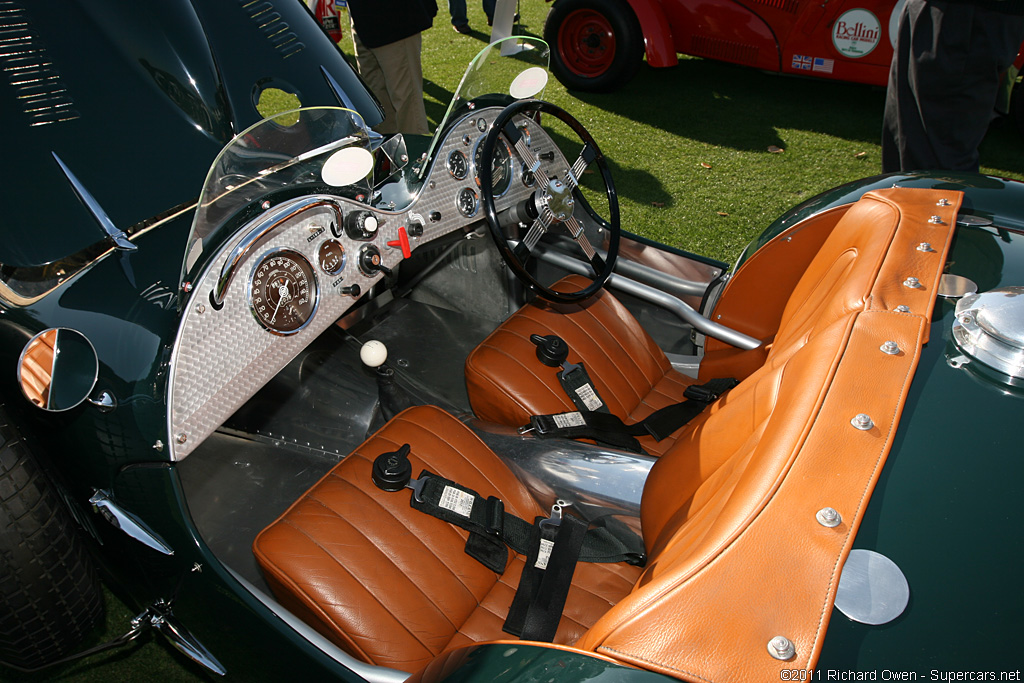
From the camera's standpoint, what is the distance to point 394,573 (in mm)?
1486

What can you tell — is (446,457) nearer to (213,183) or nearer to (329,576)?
(329,576)

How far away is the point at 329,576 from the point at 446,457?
0.42m

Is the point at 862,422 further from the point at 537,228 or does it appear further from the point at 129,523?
the point at 129,523

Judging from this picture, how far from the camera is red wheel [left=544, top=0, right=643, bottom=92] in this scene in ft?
16.8

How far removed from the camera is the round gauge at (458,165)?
2.03 m

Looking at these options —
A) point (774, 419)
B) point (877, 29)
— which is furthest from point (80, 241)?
point (877, 29)

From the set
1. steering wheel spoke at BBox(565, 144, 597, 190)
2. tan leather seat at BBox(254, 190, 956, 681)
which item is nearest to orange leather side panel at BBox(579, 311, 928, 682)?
tan leather seat at BBox(254, 190, 956, 681)

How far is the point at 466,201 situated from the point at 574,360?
58 cm

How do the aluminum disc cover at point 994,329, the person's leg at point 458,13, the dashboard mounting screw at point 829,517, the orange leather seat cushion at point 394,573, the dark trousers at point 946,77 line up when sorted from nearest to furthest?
1. the dashboard mounting screw at point 829,517
2. the aluminum disc cover at point 994,329
3. the orange leather seat cushion at point 394,573
4. the dark trousers at point 946,77
5. the person's leg at point 458,13

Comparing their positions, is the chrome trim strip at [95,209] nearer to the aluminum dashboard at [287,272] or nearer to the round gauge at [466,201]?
the aluminum dashboard at [287,272]

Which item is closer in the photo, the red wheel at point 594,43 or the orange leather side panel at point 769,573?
the orange leather side panel at point 769,573

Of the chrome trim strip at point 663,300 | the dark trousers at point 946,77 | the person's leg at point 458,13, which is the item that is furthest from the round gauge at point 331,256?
the person's leg at point 458,13

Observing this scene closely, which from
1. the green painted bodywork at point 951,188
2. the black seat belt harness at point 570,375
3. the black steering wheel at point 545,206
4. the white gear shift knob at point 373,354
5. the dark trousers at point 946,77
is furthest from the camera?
the dark trousers at point 946,77

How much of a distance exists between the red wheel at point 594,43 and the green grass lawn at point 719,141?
0.16 m
